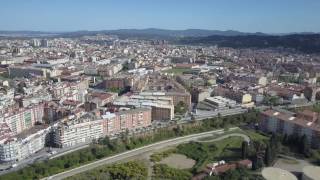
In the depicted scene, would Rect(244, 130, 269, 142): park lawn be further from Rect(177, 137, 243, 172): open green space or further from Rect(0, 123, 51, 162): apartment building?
Rect(0, 123, 51, 162): apartment building

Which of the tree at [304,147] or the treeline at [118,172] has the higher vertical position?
the tree at [304,147]

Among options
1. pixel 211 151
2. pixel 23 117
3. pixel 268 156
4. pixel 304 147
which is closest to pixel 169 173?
pixel 211 151

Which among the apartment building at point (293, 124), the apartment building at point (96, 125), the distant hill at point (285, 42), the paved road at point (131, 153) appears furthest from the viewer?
the distant hill at point (285, 42)

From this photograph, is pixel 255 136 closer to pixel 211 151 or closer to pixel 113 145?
pixel 211 151

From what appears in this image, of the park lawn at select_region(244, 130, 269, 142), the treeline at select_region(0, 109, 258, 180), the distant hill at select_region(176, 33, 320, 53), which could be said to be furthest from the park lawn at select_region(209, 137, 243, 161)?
the distant hill at select_region(176, 33, 320, 53)

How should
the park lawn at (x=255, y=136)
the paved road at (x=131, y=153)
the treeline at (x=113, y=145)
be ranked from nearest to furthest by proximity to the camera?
the treeline at (x=113, y=145) → the paved road at (x=131, y=153) → the park lawn at (x=255, y=136)

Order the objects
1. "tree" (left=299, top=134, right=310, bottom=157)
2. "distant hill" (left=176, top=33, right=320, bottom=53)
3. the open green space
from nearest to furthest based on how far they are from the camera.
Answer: the open green space, "tree" (left=299, top=134, right=310, bottom=157), "distant hill" (left=176, top=33, right=320, bottom=53)

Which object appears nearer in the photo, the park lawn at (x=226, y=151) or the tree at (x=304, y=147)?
the park lawn at (x=226, y=151)

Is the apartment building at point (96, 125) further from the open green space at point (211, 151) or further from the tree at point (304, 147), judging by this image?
the tree at point (304, 147)

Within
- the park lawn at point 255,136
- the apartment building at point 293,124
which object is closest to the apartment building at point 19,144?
the park lawn at point 255,136

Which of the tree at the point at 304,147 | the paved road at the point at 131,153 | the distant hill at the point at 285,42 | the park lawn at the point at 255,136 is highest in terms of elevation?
the distant hill at the point at 285,42
